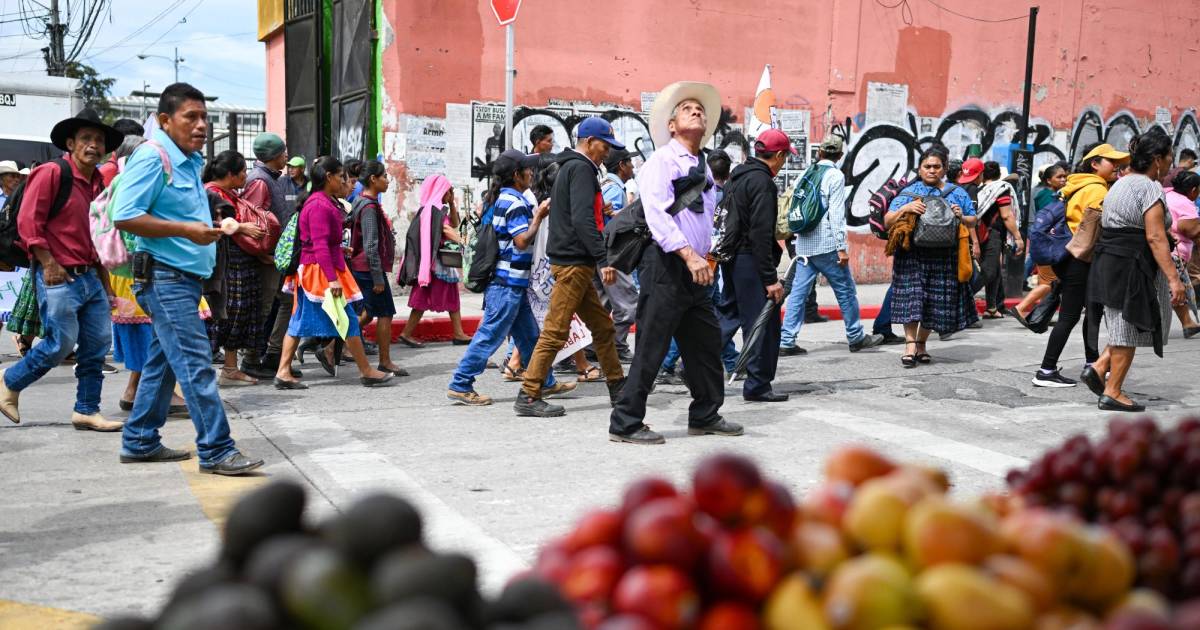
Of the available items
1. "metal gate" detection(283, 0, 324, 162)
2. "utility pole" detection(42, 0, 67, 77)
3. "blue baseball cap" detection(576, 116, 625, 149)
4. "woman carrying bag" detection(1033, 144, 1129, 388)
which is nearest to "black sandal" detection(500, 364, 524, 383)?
"blue baseball cap" detection(576, 116, 625, 149)

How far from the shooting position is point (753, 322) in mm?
7930

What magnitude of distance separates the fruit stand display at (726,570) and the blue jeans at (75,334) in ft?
18.3

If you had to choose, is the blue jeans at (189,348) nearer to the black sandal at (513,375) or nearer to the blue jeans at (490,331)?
the blue jeans at (490,331)

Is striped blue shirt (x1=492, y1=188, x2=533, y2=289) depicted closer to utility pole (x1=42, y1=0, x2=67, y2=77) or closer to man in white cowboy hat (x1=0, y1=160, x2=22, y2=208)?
man in white cowboy hat (x1=0, y1=160, x2=22, y2=208)

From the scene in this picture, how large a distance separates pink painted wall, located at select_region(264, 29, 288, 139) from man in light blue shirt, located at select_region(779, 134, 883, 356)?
41.4ft

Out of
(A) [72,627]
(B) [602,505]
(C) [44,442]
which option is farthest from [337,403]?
(A) [72,627]

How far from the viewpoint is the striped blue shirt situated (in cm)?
781

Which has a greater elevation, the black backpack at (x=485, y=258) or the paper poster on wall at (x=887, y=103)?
the paper poster on wall at (x=887, y=103)

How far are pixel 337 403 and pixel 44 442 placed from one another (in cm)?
197

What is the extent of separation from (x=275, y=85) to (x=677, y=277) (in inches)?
650

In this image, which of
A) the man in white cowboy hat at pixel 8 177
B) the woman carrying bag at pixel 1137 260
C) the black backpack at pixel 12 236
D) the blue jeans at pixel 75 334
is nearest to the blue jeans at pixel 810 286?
the woman carrying bag at pixel 1137 260

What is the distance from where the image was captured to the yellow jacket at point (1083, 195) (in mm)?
7910

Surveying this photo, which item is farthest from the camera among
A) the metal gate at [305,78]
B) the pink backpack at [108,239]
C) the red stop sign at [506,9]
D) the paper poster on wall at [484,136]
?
the metal gate at [305,78]

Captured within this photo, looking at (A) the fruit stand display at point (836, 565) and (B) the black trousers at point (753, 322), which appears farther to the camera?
(B) the black trousers at point (753, 322)
